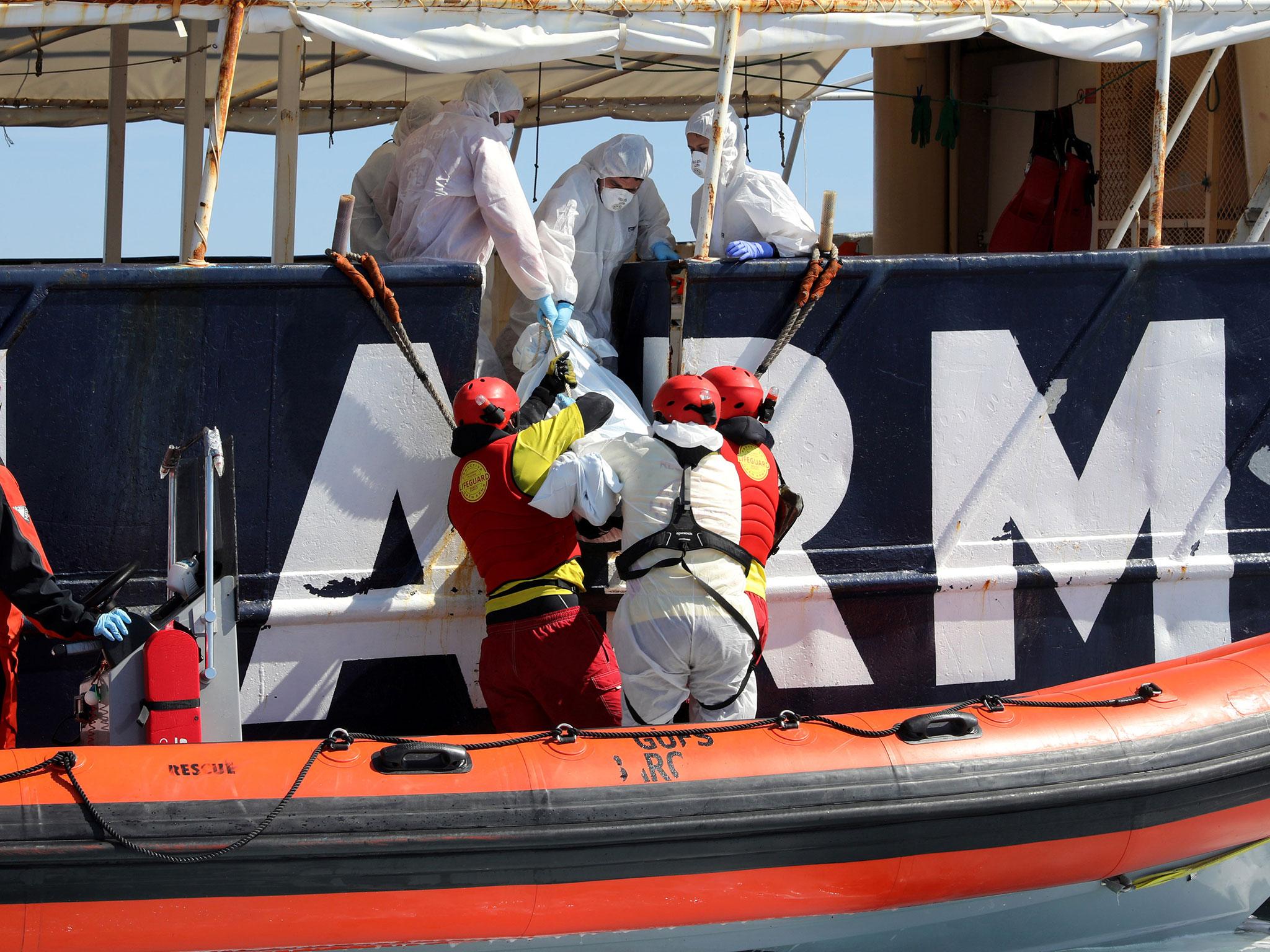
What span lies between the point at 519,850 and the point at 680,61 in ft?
17.9

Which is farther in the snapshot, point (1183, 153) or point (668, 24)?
point (1183, 153)

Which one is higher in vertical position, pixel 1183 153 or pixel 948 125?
pixel 948 125

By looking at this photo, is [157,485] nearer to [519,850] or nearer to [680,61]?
[519,850]

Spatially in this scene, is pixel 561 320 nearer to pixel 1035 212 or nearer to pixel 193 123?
pixel 193 123

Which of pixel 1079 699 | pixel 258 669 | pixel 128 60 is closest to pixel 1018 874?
pixel 1079 699

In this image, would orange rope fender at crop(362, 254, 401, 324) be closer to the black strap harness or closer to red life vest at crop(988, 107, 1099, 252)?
the black strap harness

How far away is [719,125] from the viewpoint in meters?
4.52

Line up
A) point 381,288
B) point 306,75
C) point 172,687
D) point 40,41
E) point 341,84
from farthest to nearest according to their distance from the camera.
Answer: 1. point 341,84
2. point 306,75
3. point 40,41
4. point 381,288
5. point 172,687

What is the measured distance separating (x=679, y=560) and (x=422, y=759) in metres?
0.97

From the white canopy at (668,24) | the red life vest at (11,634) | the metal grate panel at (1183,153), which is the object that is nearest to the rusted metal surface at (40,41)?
the white canopy at (668,24)

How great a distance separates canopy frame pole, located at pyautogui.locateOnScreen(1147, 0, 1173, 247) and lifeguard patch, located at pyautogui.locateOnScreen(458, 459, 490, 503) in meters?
2.49

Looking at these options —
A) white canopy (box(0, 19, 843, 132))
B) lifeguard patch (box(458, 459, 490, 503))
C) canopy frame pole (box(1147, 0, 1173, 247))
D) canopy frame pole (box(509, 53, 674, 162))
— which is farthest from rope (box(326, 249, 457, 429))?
canopy frame pole (box(509, 53, 674, 162))

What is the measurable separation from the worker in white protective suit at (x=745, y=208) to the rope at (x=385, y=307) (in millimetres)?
1061

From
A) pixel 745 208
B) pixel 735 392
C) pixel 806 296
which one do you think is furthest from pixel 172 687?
pixel 745 208
